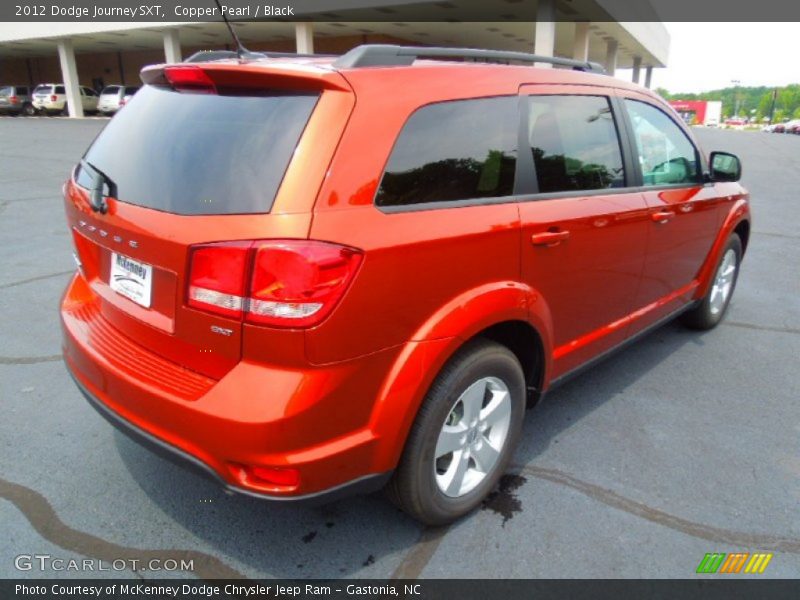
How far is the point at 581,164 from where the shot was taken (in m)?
2.88

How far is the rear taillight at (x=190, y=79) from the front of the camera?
213cm

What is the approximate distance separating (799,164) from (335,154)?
20468 millimetres

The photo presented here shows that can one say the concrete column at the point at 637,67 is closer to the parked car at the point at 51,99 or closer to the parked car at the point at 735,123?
the parked car at the point at 51,99

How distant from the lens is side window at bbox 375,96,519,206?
208cm

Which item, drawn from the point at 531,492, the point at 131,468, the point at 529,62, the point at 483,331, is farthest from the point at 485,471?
the point at 529,62

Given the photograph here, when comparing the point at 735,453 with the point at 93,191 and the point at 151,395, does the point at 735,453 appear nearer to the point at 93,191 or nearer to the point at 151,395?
the point at 151,395

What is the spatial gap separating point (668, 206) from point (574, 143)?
94cm

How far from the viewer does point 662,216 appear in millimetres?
3363

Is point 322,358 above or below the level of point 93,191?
below

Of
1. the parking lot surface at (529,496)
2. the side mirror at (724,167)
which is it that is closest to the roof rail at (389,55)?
the parking lot surface at (529,496)

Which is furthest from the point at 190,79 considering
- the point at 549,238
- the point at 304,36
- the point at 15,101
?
the point at 15,101
